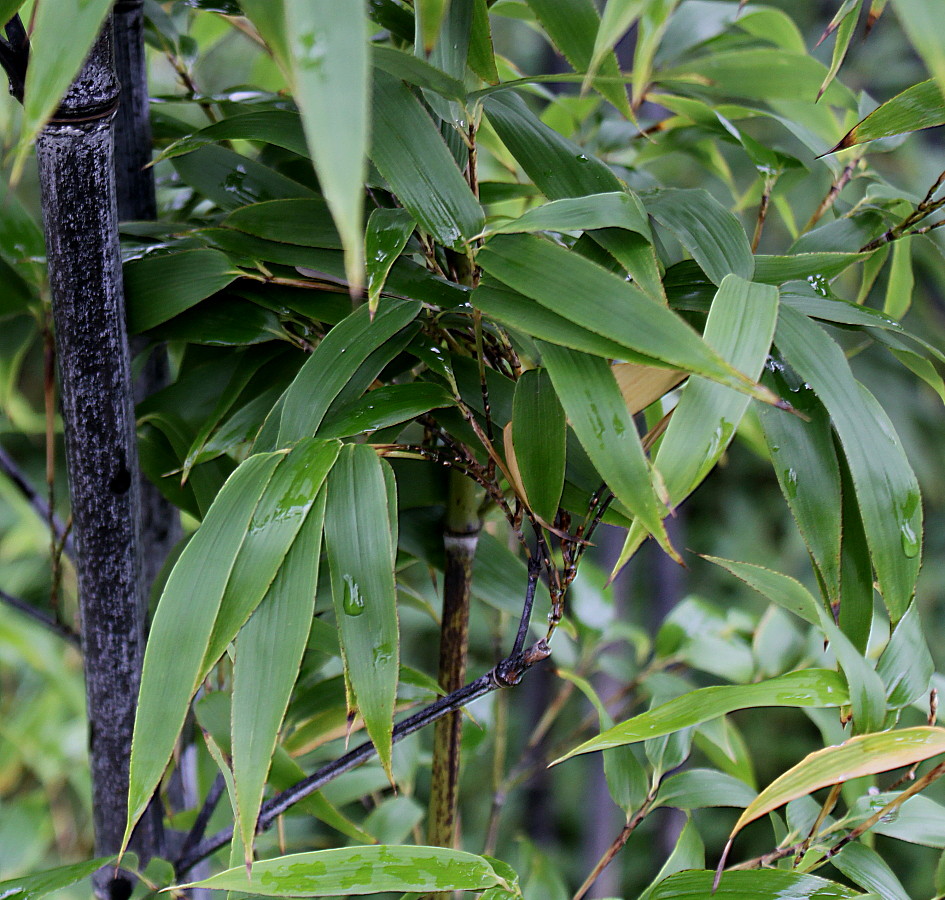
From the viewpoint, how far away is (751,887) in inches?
12.8

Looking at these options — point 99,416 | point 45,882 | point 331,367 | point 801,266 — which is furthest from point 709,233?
point 45,882

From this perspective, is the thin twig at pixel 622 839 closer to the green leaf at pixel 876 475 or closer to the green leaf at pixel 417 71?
the green leaf at pixel 876 475

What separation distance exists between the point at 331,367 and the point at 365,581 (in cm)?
8

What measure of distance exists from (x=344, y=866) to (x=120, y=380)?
0.22m

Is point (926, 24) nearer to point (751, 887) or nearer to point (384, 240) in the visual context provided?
point (384, 240)

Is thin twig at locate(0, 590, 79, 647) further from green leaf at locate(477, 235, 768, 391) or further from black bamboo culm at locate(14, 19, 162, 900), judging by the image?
green leaf at locate(477, 235, 768, 391)

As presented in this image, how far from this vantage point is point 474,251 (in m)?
0.29

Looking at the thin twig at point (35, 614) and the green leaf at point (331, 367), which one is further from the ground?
the green leaf at point (331, 367)

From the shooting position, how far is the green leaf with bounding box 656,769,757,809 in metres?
0.42

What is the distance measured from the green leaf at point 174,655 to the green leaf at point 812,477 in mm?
190

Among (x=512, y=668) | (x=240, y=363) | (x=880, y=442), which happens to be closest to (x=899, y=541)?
(x=880, y=442)

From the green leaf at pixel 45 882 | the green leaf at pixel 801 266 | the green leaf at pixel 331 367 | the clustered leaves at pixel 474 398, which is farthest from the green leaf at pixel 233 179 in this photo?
the green leaf at pixel 45 882

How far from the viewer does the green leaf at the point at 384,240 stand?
0.28 m

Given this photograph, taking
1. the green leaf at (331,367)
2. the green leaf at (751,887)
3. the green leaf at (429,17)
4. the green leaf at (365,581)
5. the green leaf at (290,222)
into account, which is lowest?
the green leaf at (751,887)
